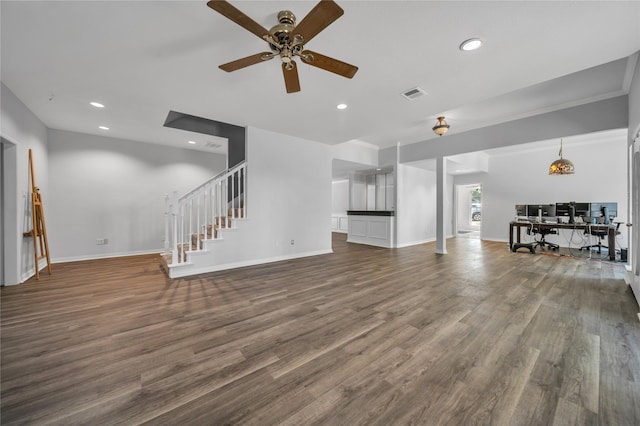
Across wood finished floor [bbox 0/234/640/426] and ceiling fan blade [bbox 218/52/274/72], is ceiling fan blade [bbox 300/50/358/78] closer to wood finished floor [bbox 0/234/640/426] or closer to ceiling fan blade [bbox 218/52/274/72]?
ceiling fan blade [bbox 218/52/274/72]

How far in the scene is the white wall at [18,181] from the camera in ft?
10.9

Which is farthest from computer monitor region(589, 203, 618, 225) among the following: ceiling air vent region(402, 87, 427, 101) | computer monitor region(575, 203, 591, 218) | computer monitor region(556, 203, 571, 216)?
ceiling air vent region(402, 87, 427, 101)

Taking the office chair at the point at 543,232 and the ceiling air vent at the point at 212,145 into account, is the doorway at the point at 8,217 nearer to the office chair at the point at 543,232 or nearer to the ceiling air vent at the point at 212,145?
the ceiling air vent at the point at 212,145

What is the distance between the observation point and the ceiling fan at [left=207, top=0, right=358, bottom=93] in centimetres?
164

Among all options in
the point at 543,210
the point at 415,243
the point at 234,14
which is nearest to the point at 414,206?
the point at 415,243

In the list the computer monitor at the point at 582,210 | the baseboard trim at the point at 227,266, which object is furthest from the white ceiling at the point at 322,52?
the computer monitor at the point at 582,210

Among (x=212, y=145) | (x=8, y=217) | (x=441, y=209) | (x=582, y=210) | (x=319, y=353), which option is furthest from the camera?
(x=441, y=209)

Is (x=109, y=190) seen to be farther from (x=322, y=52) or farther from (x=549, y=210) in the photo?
(x=549, y=210)

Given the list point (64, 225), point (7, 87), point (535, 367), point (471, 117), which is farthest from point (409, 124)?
point (64, 225)

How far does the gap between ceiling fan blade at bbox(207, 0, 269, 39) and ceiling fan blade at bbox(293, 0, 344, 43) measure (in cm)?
29

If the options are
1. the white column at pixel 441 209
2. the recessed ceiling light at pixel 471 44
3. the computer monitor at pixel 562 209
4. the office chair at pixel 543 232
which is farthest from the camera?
the office chair at pixel 543 232

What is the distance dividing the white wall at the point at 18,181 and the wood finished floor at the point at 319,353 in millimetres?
472

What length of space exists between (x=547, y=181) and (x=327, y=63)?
28.5 feet

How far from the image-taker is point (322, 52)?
2.51 m
